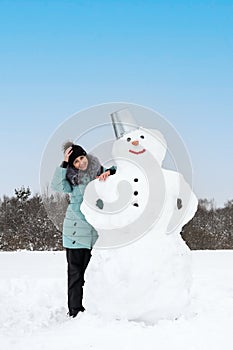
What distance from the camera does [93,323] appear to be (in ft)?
14.8

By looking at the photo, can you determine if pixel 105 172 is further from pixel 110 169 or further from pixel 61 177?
pixel 61 177

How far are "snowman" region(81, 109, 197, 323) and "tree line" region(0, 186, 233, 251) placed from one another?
13.0 m

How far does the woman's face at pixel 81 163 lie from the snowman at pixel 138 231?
213 millimetres

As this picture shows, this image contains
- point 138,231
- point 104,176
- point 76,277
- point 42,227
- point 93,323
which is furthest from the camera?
point 42,227

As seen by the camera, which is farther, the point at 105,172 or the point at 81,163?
the point at 81,163

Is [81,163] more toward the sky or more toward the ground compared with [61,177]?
more toward the sky

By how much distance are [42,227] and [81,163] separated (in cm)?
1525

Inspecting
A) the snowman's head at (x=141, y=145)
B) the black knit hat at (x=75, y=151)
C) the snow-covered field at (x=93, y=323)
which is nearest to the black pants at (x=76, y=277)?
the snow-covered field at (x=93, y=323)

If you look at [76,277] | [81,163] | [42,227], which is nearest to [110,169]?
[81,163]

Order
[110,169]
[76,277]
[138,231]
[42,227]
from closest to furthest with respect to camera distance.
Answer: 1. [138,231]
2. [110,169]
3. [76,277]
4. [42,227]

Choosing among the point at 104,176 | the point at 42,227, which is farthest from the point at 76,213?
the point at 42,227

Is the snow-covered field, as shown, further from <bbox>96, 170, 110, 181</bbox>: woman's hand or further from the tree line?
the tree line

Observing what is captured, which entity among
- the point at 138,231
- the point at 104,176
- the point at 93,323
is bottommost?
the point at 93,323

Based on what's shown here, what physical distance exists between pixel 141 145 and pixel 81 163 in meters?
0.56
